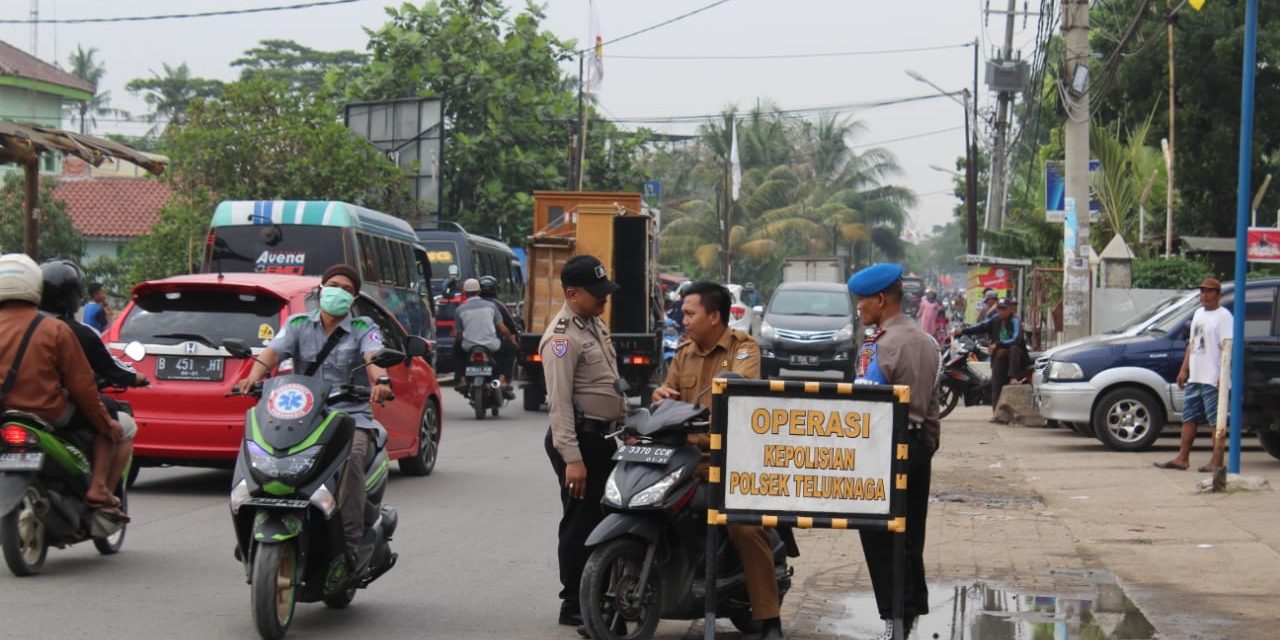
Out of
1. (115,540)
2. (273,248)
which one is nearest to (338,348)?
(115,540)

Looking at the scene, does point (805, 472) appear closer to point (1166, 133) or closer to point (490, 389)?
point (490, 389)

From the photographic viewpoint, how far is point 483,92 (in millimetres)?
42375

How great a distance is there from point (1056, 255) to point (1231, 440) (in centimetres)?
2120

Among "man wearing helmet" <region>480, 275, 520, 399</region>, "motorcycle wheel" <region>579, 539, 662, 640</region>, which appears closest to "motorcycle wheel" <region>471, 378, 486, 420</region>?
"man wearing helmet" <region>480, 275, 520, 399</region>

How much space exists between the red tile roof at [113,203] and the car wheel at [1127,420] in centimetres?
4210

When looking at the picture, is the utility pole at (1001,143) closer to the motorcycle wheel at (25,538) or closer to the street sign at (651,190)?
the street sign at (651,190)

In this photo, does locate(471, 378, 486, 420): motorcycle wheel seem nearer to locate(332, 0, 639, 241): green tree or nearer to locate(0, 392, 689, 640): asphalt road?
locate(0, 392, 689, 640): asphalt road

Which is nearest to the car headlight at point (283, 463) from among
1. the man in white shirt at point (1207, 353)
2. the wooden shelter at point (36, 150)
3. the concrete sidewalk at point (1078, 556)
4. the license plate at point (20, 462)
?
the license plate at point (20, 462)

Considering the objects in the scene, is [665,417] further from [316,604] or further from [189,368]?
[189,368]

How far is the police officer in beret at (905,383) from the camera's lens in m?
6.78

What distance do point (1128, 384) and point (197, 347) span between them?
10.1 m

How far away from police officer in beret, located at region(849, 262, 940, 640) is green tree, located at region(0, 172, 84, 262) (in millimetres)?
40714

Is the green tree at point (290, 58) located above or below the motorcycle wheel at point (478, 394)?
above

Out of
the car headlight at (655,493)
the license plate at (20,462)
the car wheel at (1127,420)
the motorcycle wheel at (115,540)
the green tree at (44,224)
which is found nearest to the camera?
the car headlight at (655,493)
